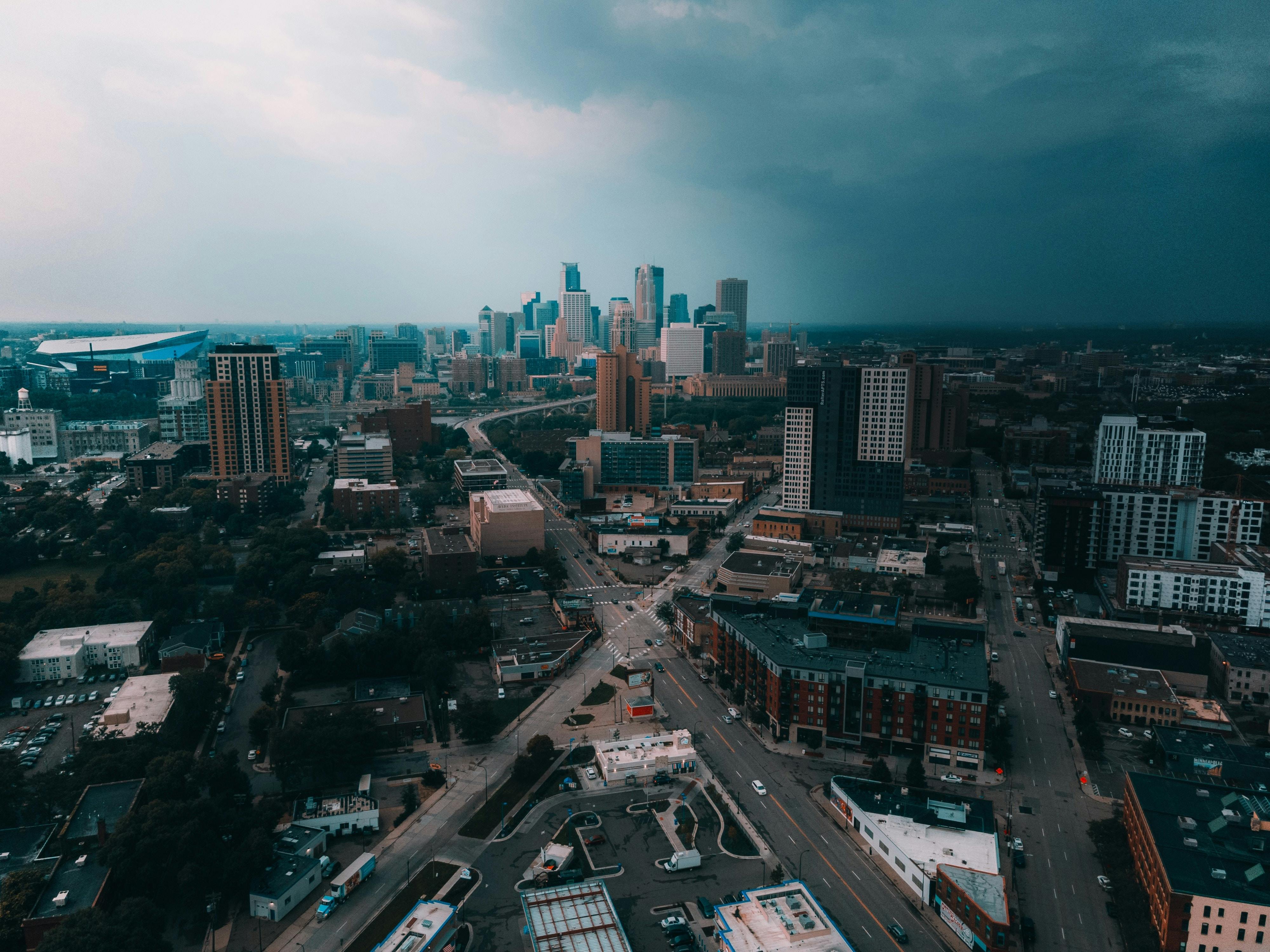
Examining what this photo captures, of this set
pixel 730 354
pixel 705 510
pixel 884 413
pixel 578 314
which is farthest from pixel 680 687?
pixel 578 314

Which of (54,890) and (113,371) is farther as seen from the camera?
(113,371)

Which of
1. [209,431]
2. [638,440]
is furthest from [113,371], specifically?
[638,440]

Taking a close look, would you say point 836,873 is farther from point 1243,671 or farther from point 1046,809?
point 1243,671

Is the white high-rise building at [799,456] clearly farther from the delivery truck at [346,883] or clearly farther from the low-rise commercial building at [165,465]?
the low-rise commercial building at [165,465]

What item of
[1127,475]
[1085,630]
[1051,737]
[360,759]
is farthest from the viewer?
[1127,475]

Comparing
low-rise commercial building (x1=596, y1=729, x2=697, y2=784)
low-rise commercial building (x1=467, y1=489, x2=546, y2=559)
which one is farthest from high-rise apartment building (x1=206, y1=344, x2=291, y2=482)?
low-rise commercial building (x1=596, y1=729, x2=697, y2=784)

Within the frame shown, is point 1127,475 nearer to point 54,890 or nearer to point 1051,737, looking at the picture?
point 1051,737
